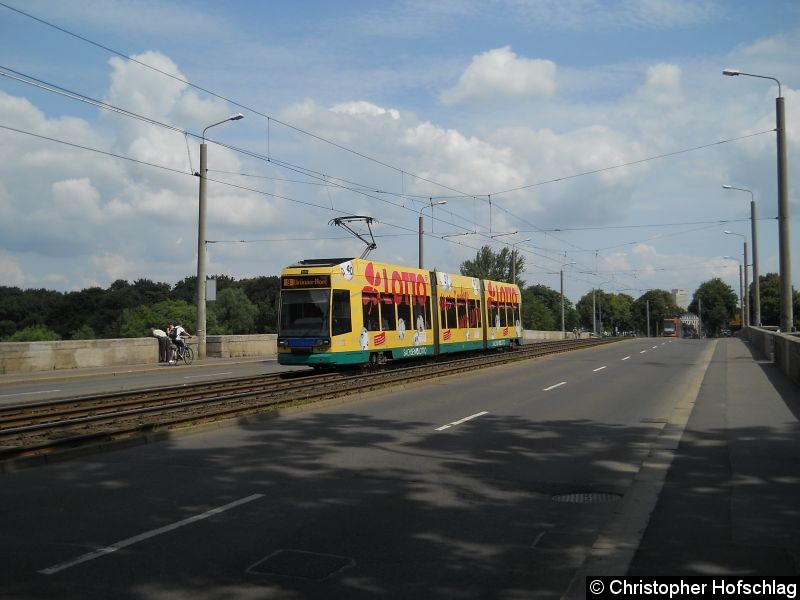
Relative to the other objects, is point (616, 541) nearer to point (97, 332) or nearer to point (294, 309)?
point (294, 309)

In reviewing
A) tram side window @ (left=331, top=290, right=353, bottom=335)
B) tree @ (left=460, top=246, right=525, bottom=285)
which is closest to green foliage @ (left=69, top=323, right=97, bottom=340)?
tree @ (left=460, top=246, right=525, bottom=285)

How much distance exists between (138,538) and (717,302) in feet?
515

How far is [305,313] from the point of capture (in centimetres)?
2270

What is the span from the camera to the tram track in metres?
11.2

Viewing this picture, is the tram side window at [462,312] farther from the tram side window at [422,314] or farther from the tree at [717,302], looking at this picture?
the tree at [717,302]

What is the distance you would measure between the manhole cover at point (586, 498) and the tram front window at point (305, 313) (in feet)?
48.4

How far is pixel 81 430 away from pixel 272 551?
23.8 feet

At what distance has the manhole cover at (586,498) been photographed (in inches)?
308

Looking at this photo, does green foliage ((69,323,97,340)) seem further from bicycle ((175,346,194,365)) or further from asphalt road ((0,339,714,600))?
asphalt road ((0,339,714,600))

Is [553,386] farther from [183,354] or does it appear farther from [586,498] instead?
[183,354]

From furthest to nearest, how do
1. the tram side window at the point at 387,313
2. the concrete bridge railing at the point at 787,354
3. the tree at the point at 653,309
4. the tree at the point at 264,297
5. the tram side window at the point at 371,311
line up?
1. the tree at the point at 653,309
2. the tree at the point at 264,297
3. the tram side window at the point at 387,313
4. the tram side window at the point at 371,311
5. the concrete bridge railing at the point at 787,354

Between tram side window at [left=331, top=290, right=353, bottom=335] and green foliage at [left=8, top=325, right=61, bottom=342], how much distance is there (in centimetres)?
7173

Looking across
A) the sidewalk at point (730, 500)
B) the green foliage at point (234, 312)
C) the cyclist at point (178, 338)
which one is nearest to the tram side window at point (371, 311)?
the cyclist at point (178, 338)

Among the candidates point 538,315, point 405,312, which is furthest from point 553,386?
point 538,315
